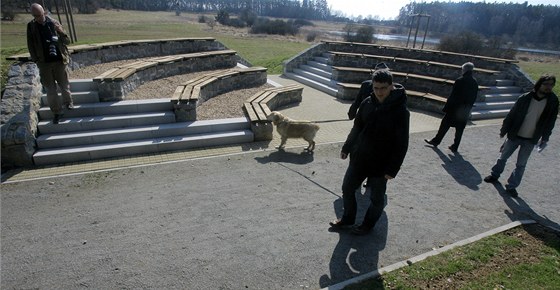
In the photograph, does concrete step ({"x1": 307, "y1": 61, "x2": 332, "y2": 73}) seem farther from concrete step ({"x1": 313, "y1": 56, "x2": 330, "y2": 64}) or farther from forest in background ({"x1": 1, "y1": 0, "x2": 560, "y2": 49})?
forest in background ({"x1": 1, "y1": 0, "x2": 560, "y2": 49})

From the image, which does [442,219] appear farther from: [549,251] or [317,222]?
[317,222]

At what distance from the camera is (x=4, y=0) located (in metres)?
34.4

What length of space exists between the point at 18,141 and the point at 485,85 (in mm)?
14942

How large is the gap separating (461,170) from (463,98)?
1.76 m

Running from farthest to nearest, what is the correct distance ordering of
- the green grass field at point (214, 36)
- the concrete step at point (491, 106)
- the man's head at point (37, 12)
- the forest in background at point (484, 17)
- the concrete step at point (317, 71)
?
the forest in background at point (484, 17) → the green grass field at point (214, 36) → the concrete step at point (317, 71) → the concrete step at point (491, 106) → the man's head at point (37, 12)

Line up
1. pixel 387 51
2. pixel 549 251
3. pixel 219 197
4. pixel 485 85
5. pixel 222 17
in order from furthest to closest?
pixel 222 17
pixel 387 51
pixel 485 85
pixel 219 197
pixel 549 251

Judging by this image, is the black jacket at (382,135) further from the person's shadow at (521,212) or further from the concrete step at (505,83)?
the concrete step at (505,83)

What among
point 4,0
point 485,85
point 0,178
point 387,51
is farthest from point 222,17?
point 0,178

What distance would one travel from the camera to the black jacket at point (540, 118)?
525cm

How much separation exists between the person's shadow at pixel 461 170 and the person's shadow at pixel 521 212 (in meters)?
0.51

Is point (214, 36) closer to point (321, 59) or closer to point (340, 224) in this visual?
point (321, 59)

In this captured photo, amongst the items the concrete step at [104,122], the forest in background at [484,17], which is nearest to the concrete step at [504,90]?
the concrete step at [104,122]

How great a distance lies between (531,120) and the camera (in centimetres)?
541

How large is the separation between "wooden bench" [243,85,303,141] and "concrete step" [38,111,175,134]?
203cm
